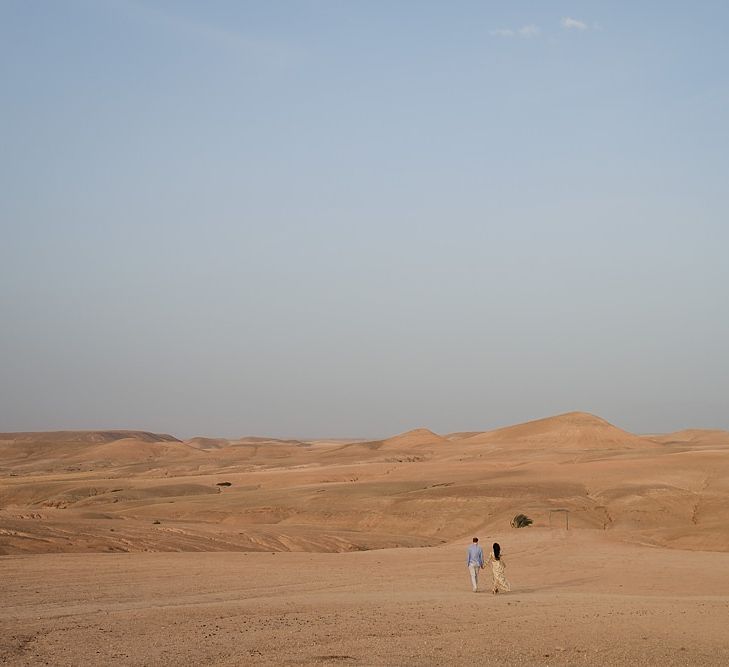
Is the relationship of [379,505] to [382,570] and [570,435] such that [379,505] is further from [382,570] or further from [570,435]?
[570,435]

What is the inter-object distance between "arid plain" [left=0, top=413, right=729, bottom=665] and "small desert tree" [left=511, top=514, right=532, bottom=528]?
844 millimetres

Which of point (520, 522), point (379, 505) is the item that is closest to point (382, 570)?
point (520, 522)

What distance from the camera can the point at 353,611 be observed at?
58.3 ft

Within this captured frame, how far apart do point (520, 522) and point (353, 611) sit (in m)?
22.8

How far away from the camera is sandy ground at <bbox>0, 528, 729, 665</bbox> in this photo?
44.9ft

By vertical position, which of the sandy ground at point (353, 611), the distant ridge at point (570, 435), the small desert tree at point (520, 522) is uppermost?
the distant ridge at point (570, 435)

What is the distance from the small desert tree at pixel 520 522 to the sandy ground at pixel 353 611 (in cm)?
888

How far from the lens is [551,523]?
131 feet

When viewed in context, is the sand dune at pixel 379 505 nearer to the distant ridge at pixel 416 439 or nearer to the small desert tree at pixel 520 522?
the small desert tree at pixel 520 522

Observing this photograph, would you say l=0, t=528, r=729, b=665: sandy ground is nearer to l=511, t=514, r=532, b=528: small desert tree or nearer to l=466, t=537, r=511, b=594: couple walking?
l=466, t=537, r=511, b=594: couple walking

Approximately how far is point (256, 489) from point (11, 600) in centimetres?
4210

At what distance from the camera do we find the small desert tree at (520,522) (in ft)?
128

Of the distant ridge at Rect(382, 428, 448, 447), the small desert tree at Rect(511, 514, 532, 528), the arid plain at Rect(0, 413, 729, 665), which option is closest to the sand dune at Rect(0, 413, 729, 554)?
the arid plain at Rect(0, 413, 729, 665)

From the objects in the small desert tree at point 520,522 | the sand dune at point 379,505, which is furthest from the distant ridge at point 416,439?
the small desert tree at point 520,522
